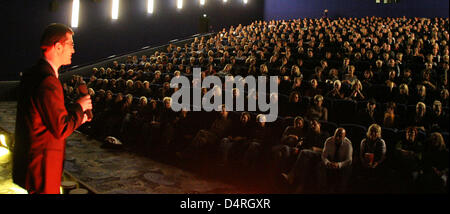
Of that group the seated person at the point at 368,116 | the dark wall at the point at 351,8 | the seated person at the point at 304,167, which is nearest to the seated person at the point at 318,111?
the seated person at the point at 368,116

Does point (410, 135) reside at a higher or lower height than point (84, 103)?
lower

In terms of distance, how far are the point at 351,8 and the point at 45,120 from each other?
44.4ft

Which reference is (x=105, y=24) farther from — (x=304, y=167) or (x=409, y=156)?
(x=409, y=156)

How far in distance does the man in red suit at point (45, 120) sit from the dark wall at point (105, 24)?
8.73 metres

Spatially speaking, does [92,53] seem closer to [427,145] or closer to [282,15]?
[282,15]

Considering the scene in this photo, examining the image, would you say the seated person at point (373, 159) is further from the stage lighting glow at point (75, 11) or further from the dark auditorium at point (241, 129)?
the stage lighting glow at point (75, 11)

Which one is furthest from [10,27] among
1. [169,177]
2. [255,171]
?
[255,171]

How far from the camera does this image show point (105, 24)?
1057 cm

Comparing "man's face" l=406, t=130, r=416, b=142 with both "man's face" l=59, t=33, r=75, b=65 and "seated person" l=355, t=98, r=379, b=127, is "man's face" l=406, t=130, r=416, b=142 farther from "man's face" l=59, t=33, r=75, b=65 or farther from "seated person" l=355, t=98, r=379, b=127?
"man's face" l=59, t=33, r=75, b=65

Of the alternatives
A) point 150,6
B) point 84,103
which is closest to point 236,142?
Answer: point 84,103

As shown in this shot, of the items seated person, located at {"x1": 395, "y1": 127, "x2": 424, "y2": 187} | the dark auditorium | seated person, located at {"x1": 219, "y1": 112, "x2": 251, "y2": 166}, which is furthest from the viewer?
seated person, located at {"x1": 219, "y1": 112, "x2": 251, "y2": 166}

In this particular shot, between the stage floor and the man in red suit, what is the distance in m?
1.48

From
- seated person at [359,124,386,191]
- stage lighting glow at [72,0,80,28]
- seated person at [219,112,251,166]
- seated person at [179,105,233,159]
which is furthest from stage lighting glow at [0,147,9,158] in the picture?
stage lighting glow at [72,0,80,28]

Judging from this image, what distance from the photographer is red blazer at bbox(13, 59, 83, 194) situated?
4.22ft
